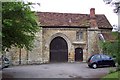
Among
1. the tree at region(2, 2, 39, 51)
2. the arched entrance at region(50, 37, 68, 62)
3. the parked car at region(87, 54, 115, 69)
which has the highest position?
the tree at region(2, 2, 39, 51)

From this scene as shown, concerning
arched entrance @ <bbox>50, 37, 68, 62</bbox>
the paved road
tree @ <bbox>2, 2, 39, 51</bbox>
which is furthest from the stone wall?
tree @ <bbox>2, 2, 39, 51</bbox>

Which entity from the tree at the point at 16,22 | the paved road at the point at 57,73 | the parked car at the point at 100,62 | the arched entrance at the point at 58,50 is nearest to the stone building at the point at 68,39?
the arched entrance at the point at 58,50

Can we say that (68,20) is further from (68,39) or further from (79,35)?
(68,39)

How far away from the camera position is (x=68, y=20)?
4462cm

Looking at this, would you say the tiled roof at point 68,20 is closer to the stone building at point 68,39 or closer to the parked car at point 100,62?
the stone building at point 68,39

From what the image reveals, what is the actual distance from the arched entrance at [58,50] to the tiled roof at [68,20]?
8.62ft

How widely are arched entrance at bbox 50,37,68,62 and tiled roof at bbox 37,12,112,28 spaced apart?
103 inches

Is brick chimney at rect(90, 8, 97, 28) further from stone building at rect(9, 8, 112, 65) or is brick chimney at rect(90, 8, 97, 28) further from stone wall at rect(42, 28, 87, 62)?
stone wall at rect(42, 28, 87, 62)

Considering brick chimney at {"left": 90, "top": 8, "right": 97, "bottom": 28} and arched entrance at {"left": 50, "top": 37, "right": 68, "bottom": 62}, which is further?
brick chimney at {"left": 90, "top": 8, "right": 97, "bottom": 28}

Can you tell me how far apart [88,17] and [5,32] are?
1062 inches

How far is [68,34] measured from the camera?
142 feet

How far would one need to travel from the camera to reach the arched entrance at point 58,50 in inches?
1709

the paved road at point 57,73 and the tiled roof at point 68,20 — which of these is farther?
the tiled roof at point 68,20

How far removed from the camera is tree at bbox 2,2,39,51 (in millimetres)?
19219
